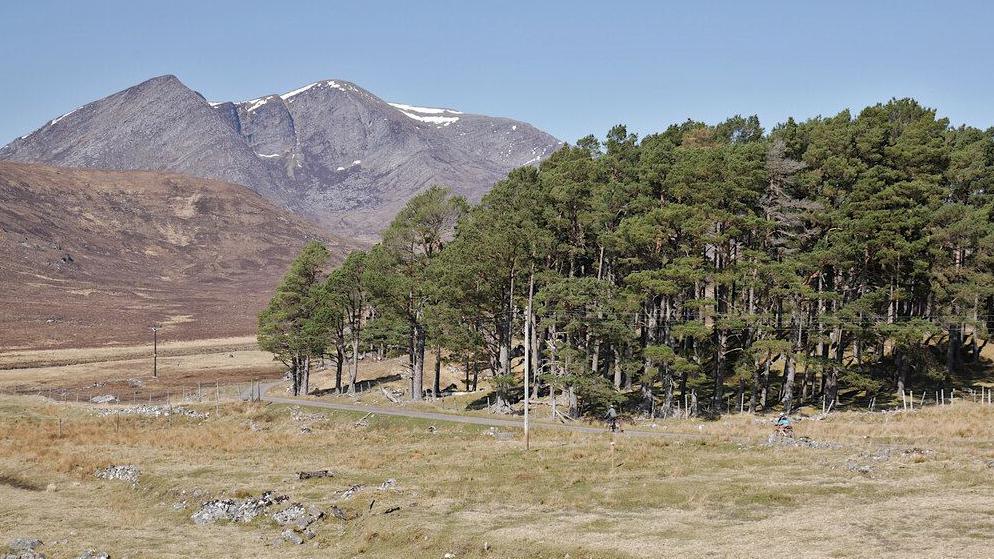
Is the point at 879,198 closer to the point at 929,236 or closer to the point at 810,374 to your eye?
the point at 929,236

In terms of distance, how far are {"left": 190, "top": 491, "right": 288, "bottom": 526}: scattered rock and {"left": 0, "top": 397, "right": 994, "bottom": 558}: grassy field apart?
846 mm

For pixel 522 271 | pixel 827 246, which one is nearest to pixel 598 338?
pixel 522 271

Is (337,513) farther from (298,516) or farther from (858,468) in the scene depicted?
(858,468)

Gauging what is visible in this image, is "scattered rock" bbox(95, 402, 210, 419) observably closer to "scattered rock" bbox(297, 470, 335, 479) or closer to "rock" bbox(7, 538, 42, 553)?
"scattered rock" bbox(297, 470, 335, 479)

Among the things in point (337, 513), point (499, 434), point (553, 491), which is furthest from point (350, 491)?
point (499, 434)

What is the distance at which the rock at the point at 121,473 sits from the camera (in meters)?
39.6

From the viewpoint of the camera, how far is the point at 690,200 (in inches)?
2087

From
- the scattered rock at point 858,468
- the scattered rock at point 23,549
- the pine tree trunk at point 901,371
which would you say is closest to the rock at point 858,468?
the scattered rock at point 858,468

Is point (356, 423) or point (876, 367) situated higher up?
point (876, 367)

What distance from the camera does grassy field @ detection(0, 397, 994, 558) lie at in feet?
76.4

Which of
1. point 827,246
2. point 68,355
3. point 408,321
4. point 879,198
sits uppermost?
point 879,198

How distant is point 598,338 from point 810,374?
19942 mm

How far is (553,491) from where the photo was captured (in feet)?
104

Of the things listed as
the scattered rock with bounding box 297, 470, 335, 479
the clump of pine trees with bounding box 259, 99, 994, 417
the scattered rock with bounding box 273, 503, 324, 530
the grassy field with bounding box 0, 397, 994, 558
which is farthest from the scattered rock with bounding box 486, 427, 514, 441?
the scattered rock with bounding box 273, 503, 324, 530
